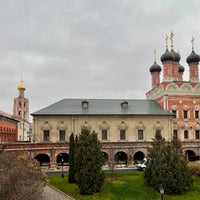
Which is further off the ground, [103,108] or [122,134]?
[103,108]

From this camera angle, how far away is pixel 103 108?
3712cm

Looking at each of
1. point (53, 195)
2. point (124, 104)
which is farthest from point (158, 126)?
point (53, 195)

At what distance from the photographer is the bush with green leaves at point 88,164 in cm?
1981

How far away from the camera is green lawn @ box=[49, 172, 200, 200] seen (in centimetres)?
1958

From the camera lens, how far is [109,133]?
36.0m

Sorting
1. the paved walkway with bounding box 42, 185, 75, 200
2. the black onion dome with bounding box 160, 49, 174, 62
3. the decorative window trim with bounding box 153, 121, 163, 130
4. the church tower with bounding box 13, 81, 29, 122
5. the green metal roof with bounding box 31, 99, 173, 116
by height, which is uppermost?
the black onion dome with bounding box 160, 49, 174, 62

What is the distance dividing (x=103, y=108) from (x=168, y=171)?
17869 mm

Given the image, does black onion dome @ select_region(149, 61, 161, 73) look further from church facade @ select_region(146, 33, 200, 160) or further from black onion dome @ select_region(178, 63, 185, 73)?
black onion dome @ select_region(178, 63, 185, 73)

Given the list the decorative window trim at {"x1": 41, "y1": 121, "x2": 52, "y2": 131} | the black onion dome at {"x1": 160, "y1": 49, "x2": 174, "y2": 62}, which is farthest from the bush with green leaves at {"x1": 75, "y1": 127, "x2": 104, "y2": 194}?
the black onion dome at {"x1": 160, "y1": 49, "x2": 174, "y2": 62}

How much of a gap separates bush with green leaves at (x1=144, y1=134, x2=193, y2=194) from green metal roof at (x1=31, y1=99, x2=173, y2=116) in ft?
49.1

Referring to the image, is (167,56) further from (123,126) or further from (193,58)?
(123,126)

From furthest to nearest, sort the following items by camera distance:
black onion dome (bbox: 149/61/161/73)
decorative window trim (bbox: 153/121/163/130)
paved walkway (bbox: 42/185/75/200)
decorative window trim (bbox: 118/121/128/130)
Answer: black onion dome (bbox: 149/61/161/73) < decorative window trim (bbox: 153/121/163/130) < decorative window trim (bbox: 118/121/128/130) < paved walkway (bbox: 42/185/75/200)

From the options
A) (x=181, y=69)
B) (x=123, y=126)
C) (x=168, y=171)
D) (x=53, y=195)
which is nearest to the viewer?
(x=53, y=195)

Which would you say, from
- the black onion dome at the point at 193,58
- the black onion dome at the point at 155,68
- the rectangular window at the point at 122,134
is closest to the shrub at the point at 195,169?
the rectangular window at the point at 122,134
